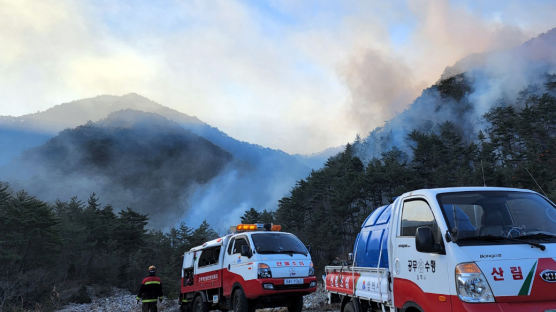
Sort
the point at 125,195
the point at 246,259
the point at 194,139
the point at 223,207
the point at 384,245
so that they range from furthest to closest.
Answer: the point at 194,139, the point at 125,195, the point at 223,207, the point at 246,259, the point at 384,245

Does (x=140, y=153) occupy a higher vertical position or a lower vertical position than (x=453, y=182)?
higher

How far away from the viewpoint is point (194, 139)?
581ft

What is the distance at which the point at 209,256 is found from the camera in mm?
13711

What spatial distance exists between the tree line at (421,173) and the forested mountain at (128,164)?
325 feet

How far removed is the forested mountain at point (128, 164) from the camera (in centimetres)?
14612

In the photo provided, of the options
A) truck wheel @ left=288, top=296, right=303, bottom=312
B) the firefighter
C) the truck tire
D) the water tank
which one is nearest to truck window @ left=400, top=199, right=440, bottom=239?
the water tank

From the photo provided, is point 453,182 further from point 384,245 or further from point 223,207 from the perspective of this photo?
point 223,207

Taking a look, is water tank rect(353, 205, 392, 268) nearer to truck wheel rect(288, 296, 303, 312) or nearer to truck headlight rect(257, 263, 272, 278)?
truck headlight rect(257, 263, 272, 278)

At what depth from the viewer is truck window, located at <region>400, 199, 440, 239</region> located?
16.5ft

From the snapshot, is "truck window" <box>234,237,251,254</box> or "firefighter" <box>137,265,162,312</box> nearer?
"truck window" <box>234,237,251,254</box>

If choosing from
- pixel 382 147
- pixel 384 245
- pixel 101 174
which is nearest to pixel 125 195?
pixel 101 174

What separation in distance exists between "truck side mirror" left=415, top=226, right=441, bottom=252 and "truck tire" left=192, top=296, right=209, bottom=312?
33.7ft

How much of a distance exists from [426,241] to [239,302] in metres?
7.56

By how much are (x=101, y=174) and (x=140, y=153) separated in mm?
18461
